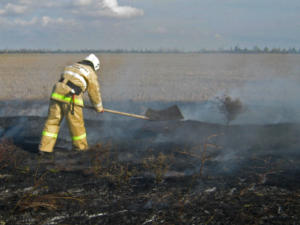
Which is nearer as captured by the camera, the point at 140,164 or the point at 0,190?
the point at 0,190

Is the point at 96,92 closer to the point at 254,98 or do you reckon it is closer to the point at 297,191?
the point at 297,191

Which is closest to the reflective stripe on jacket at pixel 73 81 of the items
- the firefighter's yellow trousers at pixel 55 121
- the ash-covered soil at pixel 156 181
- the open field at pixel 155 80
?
the firefighter's yellow trousers at pixel 55 121

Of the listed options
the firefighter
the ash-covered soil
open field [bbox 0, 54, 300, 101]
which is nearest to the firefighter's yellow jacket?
the firefighter

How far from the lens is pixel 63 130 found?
704 cm

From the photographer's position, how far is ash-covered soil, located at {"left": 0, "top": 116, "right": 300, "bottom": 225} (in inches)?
128

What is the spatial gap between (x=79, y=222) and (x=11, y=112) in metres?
7.22

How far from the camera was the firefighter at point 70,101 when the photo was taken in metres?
5.07

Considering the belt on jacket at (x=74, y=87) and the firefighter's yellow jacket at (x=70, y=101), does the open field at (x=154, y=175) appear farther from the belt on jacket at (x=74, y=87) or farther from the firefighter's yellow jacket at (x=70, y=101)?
the belt on jacket at (x=74, y=87)

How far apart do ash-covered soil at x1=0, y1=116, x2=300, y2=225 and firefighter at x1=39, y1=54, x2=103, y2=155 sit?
1.06 feet

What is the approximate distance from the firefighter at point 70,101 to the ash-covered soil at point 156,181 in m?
0.32

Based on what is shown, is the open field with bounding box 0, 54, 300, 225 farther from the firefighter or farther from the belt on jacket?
the belt on jacket

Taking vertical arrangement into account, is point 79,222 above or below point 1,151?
below

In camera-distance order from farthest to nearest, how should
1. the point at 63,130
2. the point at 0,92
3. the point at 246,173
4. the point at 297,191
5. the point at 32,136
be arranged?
the point at 0,92 → the point at 63,130 → the point at 32,136 → the point at 246,173 → the point at 297,191

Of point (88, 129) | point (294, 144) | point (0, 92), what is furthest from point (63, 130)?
point (0, 92)
